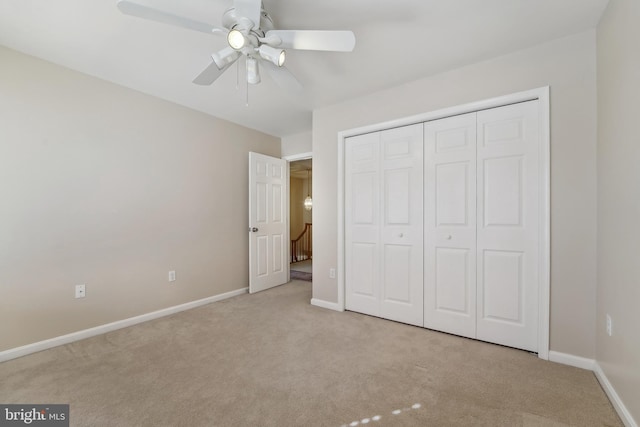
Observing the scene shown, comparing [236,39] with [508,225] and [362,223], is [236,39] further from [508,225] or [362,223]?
[508,225]

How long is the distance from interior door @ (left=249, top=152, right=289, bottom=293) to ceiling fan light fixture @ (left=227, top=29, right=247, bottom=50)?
2.46m

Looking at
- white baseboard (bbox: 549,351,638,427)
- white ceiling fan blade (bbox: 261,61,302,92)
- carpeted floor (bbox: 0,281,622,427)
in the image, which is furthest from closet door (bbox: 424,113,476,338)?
white ceiling fan blade (bbox: 261,61,302,92)

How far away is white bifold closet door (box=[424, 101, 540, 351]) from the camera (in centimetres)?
221

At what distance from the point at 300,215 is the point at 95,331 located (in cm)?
649

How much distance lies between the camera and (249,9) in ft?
4.85

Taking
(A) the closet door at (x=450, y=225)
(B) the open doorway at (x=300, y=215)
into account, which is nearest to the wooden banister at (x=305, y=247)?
(B) the open doorway at (x=300, y=215)

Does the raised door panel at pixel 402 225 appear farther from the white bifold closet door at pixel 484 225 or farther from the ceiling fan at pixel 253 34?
the ceiling fan at pixel 253 34

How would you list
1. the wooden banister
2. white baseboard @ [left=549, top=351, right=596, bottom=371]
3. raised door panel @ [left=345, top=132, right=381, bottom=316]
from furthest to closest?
the wooden banister, raised door panel @ [left=345, top=132, right=381, bottom=316], white baseboard @ [left=549, top=351, right=596, bottom=371]

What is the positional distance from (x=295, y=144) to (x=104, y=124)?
257cm

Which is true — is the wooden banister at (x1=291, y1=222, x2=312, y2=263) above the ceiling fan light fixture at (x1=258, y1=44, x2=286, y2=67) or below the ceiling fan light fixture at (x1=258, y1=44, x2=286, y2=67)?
below
